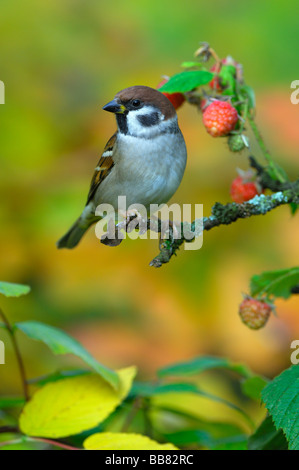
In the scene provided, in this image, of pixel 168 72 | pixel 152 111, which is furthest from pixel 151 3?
pixel 152 111

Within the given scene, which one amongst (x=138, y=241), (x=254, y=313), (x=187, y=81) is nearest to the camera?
(x=187, y=81)

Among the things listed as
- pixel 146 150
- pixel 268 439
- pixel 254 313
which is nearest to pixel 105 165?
pixel 146 150

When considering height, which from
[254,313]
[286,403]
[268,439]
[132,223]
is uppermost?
[132,223]

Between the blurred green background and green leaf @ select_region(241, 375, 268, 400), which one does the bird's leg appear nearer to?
green leaf @ select_region(241, 375, 268, 400)

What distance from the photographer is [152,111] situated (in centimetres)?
171

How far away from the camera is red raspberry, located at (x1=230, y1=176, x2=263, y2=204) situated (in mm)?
1733

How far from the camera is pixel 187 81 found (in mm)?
1523

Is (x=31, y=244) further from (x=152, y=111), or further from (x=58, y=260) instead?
(x=152, y=111)

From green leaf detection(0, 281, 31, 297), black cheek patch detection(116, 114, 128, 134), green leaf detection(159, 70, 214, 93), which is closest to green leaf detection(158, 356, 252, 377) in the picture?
green leaf detection(0, 281, 31, 297)

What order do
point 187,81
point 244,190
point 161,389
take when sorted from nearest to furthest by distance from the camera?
point 187,81 → point 244,190 → point 161,389

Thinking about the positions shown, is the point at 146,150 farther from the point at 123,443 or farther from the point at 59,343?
the point at 123,443

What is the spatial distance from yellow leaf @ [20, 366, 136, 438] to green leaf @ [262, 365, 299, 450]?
0.45 meters

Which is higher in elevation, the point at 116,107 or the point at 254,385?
the point at 116,107

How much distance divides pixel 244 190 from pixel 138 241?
1825mm
